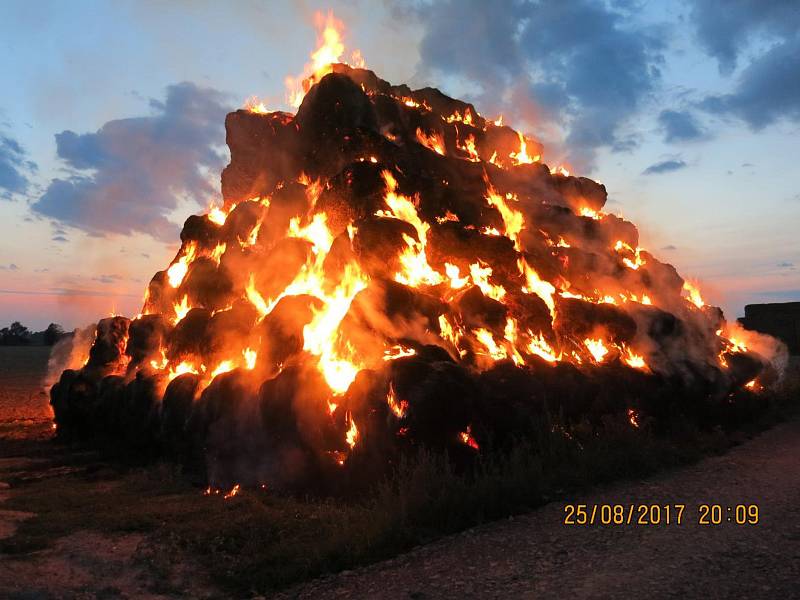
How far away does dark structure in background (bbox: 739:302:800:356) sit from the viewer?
46.3m

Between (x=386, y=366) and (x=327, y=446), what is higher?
(x=386, y=366)

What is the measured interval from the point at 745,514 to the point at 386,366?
5909mm

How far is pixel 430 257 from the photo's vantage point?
48.6 feet

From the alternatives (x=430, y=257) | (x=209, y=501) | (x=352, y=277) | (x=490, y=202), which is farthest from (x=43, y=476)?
(x=490, y=202)

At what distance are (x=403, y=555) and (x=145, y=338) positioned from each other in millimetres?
13955

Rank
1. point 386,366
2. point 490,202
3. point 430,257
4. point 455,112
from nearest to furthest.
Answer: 1. point 386,366
2. point 430,257
3. point 490,202
4. point 455,112

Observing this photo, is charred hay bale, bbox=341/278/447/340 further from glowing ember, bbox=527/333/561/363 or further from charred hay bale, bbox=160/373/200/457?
charred hay bale, bbox=160/373/200/457

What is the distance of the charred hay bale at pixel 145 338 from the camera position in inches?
725

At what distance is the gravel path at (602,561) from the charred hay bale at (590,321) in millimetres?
6965

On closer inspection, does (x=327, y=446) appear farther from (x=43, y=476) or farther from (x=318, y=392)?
(x=43, y=476)

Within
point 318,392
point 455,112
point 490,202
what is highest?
point 455,112

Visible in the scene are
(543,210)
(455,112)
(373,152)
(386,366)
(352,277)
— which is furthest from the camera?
(455,112)

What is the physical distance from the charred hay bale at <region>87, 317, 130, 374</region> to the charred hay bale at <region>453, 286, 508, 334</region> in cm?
1309
